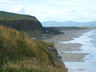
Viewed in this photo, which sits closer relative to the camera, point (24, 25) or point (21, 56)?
point (21, 56)

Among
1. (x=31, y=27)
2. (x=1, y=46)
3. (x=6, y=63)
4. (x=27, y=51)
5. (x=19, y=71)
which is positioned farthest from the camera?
(x=31, y=27)

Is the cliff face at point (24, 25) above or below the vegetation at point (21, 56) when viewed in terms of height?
below

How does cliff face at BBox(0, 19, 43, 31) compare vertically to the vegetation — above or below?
below

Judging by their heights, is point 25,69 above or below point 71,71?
above

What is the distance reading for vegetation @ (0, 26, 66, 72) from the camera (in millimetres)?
7846

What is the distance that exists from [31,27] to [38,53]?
87.0 m

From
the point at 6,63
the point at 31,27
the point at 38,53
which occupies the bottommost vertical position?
the point at 31,27

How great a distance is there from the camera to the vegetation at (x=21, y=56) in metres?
7.85

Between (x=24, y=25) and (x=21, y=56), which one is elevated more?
(x=21, y=56)

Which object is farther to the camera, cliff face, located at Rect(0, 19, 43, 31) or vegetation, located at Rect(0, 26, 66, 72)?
cliff face, located at Rect(0, 19, 43, 31)

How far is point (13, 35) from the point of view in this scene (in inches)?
433

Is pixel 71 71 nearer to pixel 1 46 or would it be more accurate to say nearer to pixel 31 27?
pixel 1 46

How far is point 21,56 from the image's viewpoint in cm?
962

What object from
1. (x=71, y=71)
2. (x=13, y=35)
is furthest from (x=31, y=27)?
(x=13, y=35)
